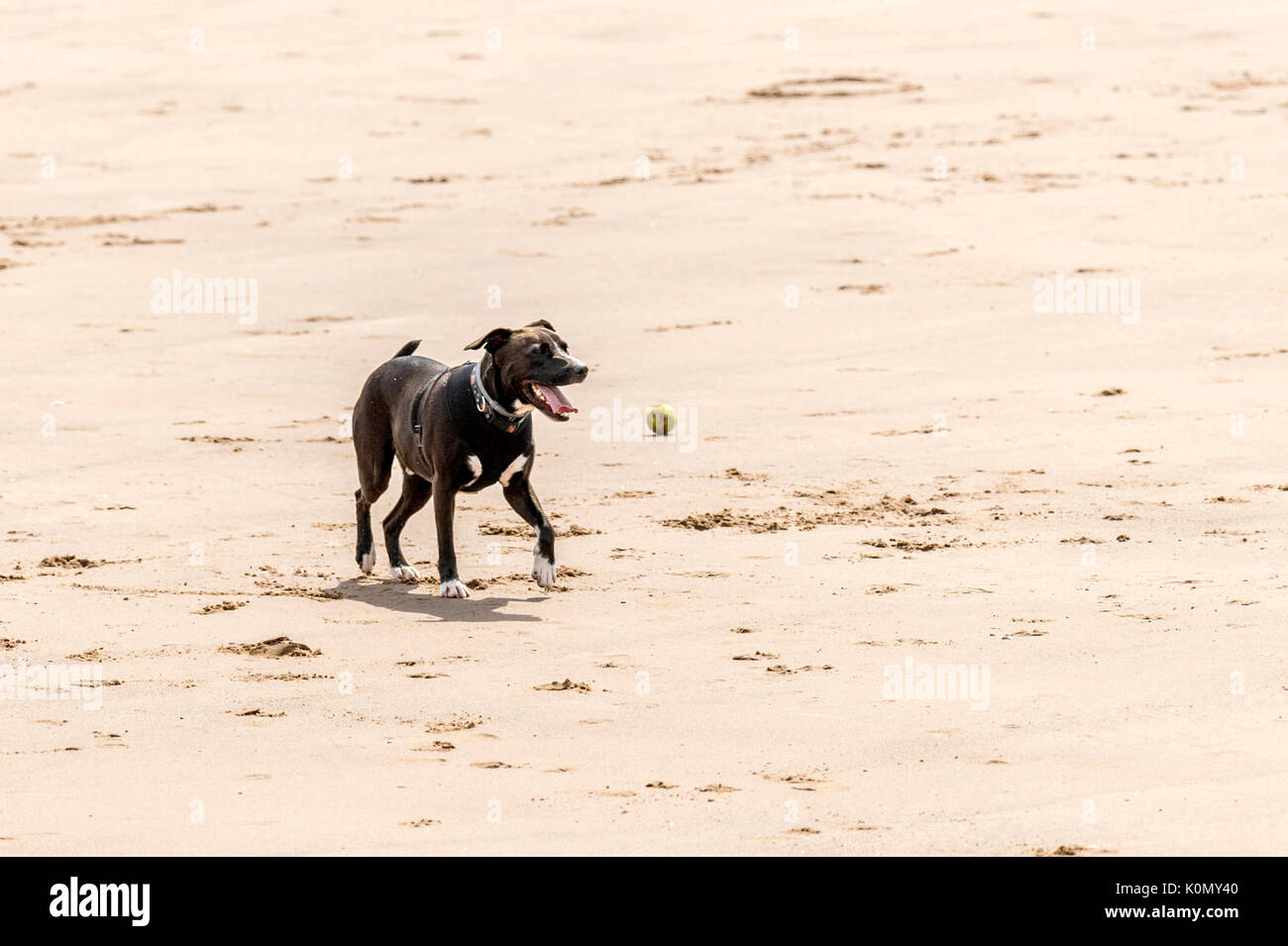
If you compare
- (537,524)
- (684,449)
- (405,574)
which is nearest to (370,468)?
(405,574)

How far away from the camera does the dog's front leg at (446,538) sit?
28.4 ft

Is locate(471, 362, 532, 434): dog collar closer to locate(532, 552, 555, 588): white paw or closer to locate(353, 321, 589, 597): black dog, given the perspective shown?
locate(353, 321, 589, 597): black dog

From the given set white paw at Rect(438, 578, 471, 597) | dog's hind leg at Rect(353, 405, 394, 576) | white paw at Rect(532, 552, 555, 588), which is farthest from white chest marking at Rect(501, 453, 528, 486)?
dog's hind leg at Rect(353, 405, 394, 576)

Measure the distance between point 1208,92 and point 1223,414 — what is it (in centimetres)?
978

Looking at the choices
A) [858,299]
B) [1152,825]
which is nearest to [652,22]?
[858,299]

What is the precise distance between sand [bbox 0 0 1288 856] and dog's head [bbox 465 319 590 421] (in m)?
0.89

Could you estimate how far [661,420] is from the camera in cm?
1152

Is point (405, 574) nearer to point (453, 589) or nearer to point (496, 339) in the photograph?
point (453, 589)

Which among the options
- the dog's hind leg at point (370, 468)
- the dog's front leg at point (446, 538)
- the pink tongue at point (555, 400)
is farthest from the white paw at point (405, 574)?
the pink tongue at point (555, 400)

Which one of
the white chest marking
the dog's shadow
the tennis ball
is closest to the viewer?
the dog's shadow

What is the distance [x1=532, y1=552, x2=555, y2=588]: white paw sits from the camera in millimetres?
8594

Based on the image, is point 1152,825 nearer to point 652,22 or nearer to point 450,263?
point 450,263

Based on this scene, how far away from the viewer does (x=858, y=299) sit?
13875mm

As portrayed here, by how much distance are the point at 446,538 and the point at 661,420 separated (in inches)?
120
